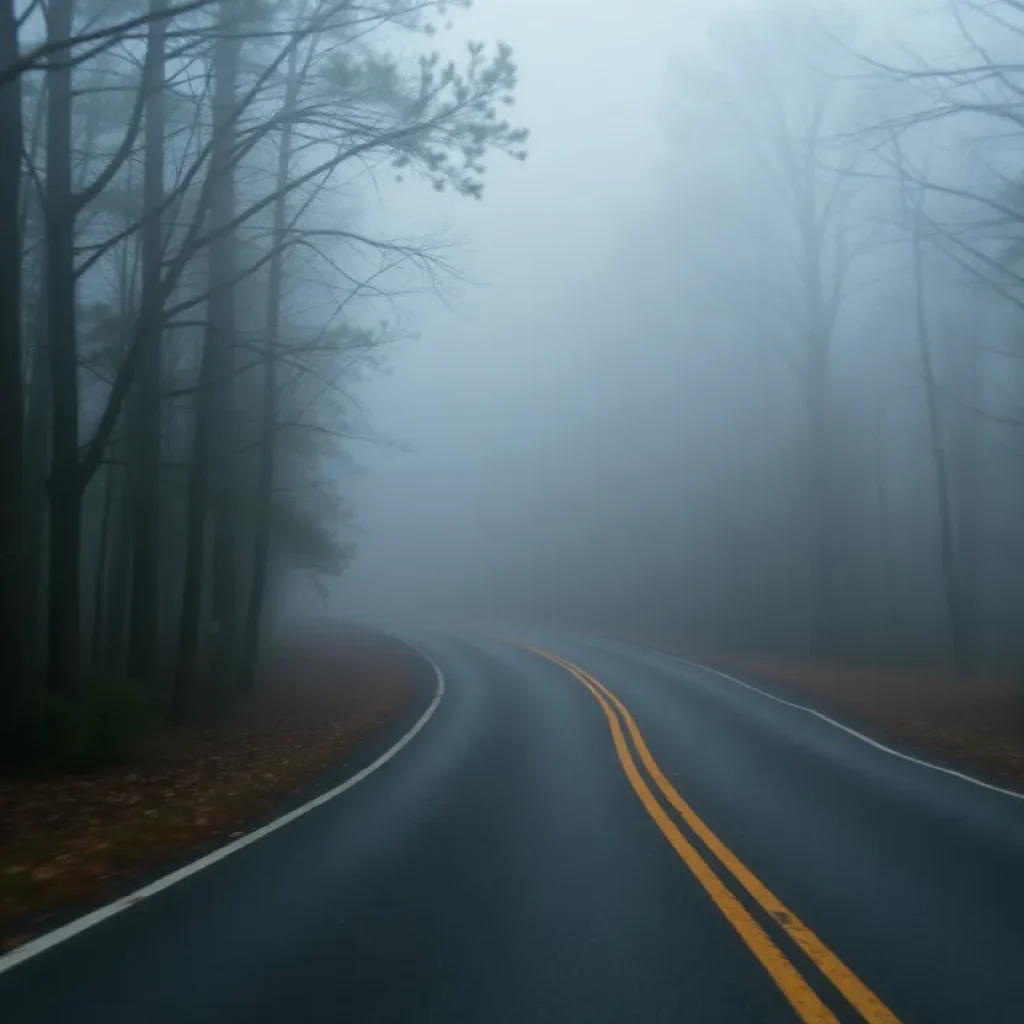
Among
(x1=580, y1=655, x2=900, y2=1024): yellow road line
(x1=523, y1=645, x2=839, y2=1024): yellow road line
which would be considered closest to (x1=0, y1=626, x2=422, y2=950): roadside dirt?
(x1=523, y1=645, x2=839, y2=1024): yellow road line

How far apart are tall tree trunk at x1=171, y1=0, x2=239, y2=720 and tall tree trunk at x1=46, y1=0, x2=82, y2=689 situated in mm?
3251

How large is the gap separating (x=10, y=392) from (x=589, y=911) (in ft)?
27.3

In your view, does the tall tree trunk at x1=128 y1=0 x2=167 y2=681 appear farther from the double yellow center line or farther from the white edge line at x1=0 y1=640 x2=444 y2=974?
the double yellow center line

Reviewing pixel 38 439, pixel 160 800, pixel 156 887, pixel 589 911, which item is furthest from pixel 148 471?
pixel 589 911

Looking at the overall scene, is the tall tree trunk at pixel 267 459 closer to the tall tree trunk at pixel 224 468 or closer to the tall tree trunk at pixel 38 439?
the tall tree trunk at pixel 224 468

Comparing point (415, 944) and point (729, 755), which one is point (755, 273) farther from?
point (415, 944)

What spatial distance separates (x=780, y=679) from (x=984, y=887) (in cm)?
1823

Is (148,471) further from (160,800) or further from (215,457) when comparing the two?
(160,800)

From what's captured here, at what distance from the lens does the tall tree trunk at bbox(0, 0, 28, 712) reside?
11.3m

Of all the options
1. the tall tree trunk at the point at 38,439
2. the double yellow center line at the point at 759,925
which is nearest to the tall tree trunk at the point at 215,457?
the tall tree trunk at the point at 38,439

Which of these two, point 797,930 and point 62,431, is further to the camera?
point 62,431

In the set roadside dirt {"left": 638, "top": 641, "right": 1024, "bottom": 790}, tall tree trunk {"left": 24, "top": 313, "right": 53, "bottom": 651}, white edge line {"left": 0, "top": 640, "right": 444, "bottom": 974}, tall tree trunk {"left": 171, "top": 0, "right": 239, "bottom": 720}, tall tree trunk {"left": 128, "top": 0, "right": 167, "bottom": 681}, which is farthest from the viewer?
tall tree trunk {"left": 24, "top": 313, "right": 53, "bottom": 651}

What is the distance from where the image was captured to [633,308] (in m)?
48.7

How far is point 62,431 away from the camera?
42.1 feet
